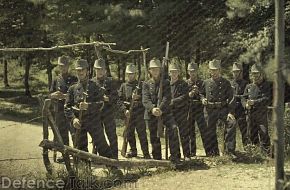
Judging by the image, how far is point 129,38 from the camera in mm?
14430

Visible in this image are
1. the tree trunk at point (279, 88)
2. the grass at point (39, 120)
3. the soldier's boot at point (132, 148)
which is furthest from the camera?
the soldier's boot at point (132, 148)

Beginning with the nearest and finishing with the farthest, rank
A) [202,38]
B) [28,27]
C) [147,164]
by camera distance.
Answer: [147,164]
[202,38]
[28,27]

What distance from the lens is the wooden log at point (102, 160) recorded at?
594 cm

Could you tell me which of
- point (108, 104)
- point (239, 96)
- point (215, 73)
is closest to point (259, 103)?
point (239, 96)

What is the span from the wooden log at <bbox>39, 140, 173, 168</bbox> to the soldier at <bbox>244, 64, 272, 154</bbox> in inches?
72.4

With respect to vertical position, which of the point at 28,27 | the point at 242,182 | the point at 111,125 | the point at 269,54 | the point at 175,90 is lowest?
the point at 242,182

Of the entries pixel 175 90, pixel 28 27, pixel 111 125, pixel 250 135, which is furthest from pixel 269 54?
pixel 28 27

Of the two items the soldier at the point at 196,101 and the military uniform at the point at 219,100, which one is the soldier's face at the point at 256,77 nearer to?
the military uniform at the point at 219,100

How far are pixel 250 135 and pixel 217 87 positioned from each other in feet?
3.72

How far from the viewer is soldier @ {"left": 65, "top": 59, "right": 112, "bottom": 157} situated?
22.5ft

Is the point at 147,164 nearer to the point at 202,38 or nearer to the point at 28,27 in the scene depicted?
the point at 202,38

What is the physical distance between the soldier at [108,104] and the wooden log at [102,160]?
727mm

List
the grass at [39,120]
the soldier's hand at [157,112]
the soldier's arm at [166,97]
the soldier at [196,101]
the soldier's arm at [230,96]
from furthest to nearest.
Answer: the soldier at [196,101] → the soldier's arm at [230,96] → the soldier's arm at [166,97] → the soldier's hand at [157,112] → the grass at [39,120]

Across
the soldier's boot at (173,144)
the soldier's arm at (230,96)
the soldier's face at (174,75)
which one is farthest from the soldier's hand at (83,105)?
the soldier's arm at (230,96)
